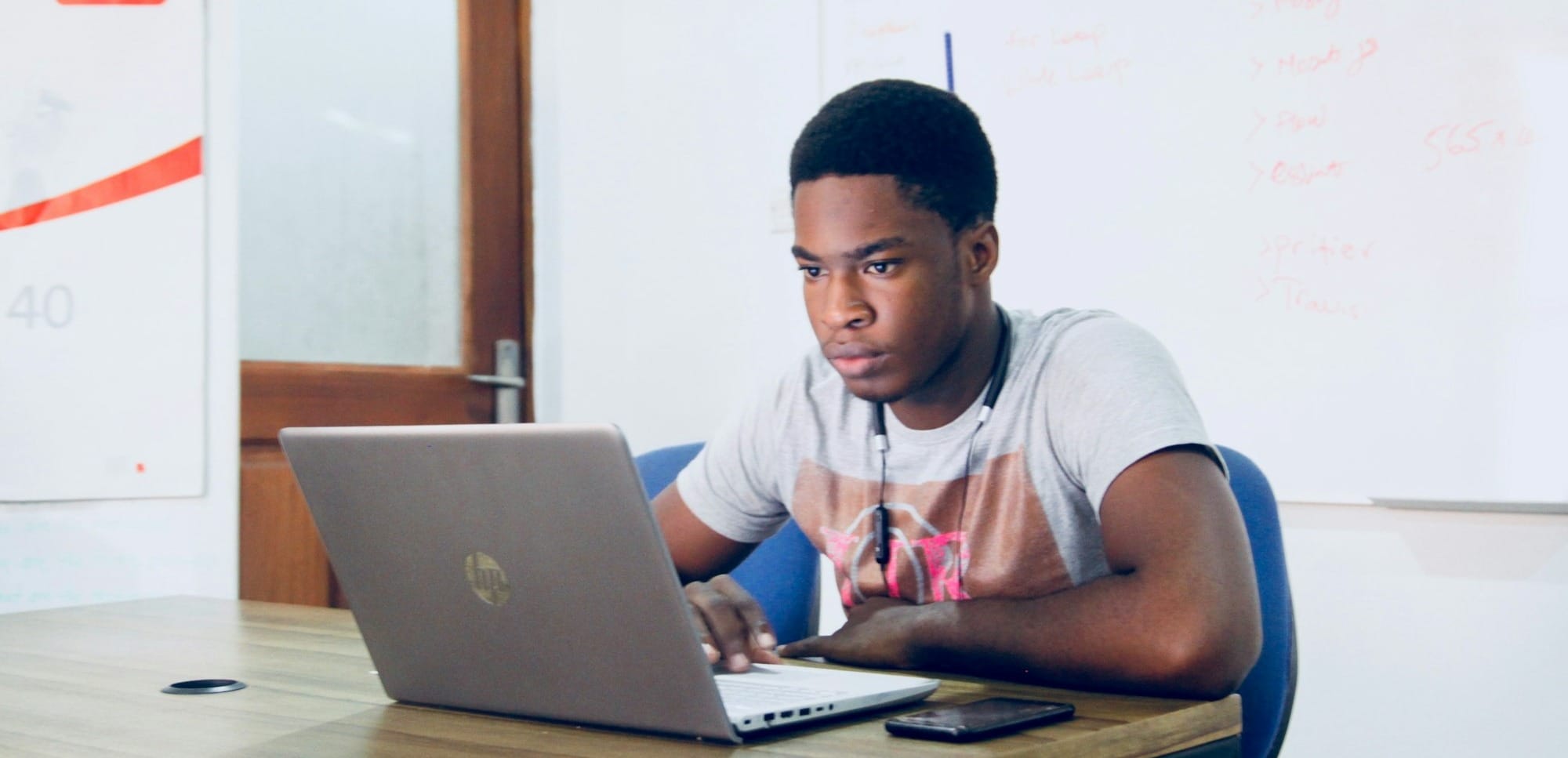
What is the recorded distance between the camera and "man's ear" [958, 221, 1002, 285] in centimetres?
138

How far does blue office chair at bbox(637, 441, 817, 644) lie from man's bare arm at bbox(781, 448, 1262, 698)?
445 millimetres

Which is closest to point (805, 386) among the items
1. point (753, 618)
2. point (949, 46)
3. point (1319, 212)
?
point (753, 618)

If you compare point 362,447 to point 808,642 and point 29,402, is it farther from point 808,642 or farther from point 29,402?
point 29,402

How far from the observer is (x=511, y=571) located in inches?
32.9

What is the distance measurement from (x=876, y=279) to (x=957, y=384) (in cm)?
15

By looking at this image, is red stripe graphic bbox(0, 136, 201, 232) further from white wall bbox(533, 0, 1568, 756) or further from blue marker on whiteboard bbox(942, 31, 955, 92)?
blue marker on whiteboard bbox(942, 31, 955, 92)

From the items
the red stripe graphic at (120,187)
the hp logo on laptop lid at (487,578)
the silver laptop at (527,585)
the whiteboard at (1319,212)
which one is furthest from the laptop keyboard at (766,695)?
the red stripe graphic at (120,187)

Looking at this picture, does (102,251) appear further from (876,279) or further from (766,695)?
(766,695)

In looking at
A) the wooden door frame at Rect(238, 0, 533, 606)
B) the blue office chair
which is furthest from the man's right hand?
the wooden door frame at Rect(238, 0, 533, 606)

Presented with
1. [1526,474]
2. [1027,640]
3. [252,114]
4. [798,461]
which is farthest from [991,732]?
[252,114]

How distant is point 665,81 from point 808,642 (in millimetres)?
2120

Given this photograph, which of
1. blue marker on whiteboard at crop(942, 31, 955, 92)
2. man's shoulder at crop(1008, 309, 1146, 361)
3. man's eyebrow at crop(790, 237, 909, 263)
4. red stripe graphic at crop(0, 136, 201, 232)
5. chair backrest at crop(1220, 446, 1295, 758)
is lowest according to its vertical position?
chair backrest at crop(1220, 446, 1295, 758)

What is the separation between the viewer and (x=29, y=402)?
2057 mm

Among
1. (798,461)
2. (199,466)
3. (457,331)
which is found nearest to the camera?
(798,461)
